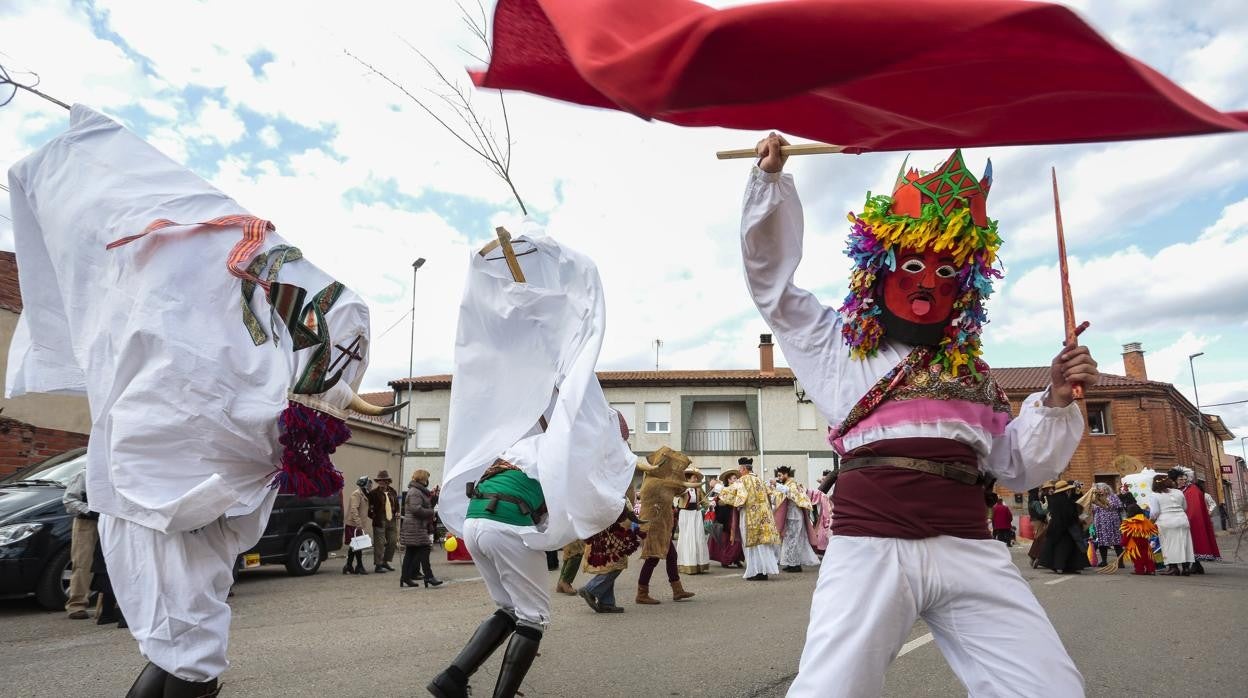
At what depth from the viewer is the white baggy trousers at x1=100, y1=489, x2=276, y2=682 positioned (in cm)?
273

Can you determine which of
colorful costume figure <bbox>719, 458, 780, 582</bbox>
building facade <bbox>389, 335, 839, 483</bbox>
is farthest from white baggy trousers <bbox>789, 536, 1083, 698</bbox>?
building facade <bbox>389, 335, 839, 483</bbox>

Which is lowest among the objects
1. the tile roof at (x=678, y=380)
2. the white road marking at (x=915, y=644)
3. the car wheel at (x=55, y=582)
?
the white road marking at (x=915, y=644)

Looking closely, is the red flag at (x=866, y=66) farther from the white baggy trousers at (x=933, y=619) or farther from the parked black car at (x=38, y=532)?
the parked black car at (x=38, y=532)

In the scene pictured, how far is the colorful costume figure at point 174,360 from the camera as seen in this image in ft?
9.16

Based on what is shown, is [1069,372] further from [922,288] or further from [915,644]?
[915,644]

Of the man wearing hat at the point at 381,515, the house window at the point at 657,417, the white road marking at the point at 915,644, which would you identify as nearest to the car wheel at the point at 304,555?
the man wearing hat at the point at 381,515

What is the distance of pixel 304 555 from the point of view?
13031 millimetres

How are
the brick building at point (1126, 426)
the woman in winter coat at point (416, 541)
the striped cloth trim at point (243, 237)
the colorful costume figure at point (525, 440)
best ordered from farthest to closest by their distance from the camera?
the brick building at point (1126, 426)
the woman in winter coat at point (416, 541)
the colorful costume figure at point (525, 440)
the striped cloth trim at point (243, 237)

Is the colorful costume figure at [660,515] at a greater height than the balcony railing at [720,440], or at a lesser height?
lesser

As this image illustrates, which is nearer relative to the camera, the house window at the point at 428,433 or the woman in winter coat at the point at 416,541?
the woman in winter coat at the point at 416,541

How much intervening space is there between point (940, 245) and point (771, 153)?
68 cm

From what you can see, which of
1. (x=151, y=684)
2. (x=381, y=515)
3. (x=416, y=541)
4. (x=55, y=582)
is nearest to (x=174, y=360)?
(x=151, y=684)

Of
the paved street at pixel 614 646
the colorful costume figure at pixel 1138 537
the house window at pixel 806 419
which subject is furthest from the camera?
the house window at pixel 806 419

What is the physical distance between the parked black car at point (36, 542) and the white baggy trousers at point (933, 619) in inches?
340
